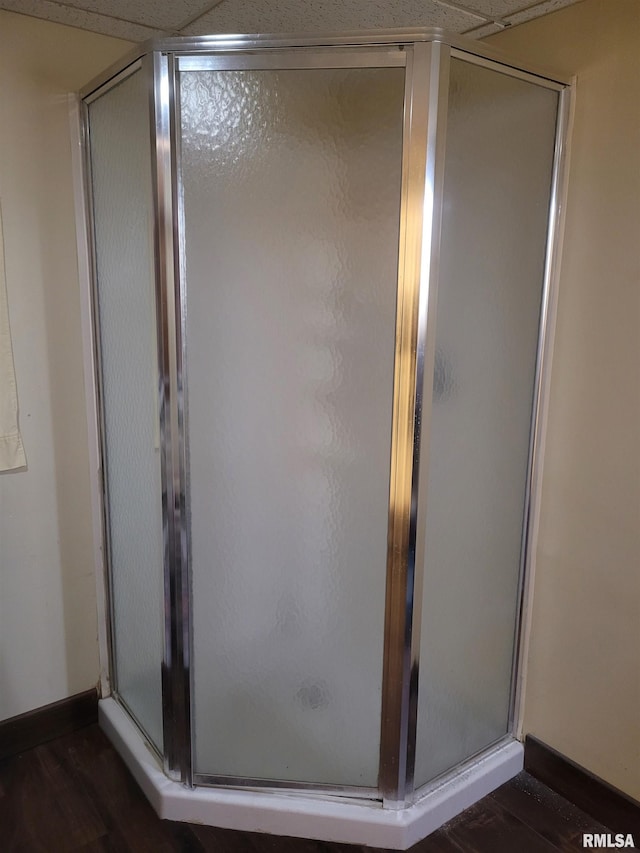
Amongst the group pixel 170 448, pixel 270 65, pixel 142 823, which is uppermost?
pixel 270 65

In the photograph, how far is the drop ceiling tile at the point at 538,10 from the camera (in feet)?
4.83

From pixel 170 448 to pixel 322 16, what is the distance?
1110mm

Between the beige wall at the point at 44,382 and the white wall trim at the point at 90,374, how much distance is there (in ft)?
0.06

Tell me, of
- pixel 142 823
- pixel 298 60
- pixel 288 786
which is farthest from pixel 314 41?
pixel 142 823

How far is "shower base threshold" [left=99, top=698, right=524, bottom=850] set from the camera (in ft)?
5.24

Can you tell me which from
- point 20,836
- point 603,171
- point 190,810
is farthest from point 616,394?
point 20,836

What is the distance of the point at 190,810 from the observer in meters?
1.66

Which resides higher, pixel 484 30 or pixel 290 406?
pixel 484 30

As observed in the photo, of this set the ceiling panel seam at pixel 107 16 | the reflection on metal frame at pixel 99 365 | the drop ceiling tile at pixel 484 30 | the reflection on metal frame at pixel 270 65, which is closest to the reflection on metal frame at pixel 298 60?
the reflection on metal frame at pixel 270 65

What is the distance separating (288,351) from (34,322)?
744 mm

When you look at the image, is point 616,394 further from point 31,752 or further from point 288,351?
point 31,752

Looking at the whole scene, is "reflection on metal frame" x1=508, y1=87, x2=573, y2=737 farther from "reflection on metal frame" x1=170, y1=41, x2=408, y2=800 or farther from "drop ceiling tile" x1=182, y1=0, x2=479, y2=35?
"reflection on metal frame" x1=170, y1=41, x2=408, y2=800

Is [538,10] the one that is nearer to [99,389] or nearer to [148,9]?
[148,9]

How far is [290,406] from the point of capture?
1555 mm
